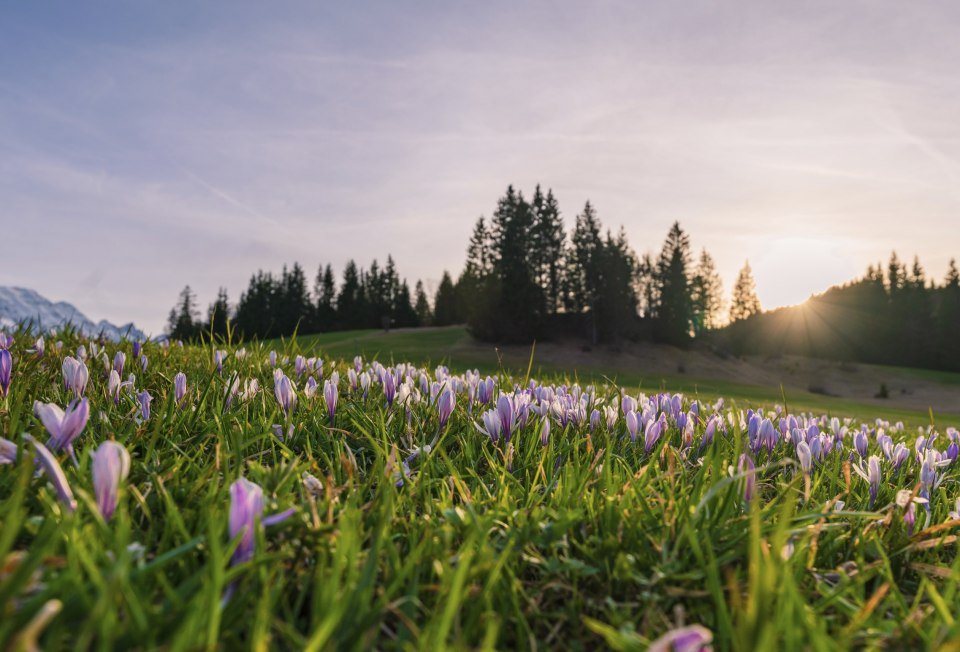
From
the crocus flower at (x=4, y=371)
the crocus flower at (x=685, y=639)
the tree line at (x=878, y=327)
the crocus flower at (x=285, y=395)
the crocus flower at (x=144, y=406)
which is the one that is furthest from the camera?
the tree line at (x=878, y=327)

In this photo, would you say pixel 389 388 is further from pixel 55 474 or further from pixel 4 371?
pixel 55 474

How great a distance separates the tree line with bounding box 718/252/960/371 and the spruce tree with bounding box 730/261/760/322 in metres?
1.69

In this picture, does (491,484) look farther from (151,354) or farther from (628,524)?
(151,354)

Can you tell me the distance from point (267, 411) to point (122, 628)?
2.00m

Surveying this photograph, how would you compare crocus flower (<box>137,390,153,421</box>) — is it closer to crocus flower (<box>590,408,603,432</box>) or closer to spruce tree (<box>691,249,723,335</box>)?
crocus flower (<box>590,408,603,432</box>)

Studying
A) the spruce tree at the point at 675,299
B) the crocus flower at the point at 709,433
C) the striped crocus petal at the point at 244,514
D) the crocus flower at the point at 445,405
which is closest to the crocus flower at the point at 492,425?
the crocus flower at the point at 445,405

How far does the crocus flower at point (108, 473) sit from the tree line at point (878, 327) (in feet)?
285

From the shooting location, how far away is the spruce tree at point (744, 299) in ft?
298

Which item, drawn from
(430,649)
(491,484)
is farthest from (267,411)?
(430,649)

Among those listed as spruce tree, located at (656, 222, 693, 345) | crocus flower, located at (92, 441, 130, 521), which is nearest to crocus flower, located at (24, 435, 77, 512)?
crocus flower, located at (92, 441, 130, 521)

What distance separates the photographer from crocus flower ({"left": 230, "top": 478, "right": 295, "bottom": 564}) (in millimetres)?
1240

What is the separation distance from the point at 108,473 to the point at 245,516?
1.19 feet

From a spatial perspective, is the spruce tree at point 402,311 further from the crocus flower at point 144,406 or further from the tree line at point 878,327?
the crocus flower at point 144,406

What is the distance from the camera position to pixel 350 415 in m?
2.99
